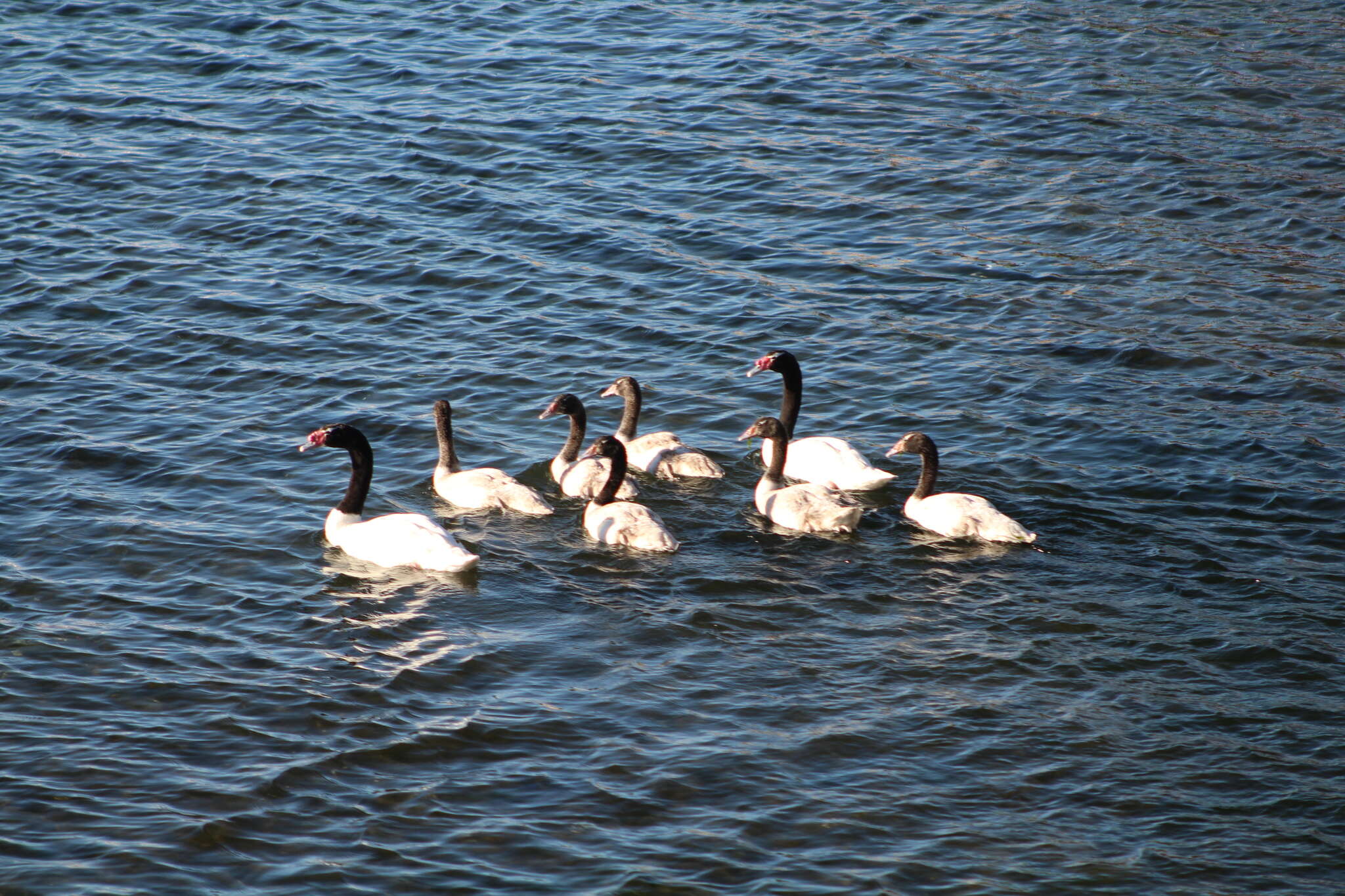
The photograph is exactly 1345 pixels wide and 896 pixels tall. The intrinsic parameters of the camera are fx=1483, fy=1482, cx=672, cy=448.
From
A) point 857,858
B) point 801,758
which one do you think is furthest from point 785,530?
point 857,858

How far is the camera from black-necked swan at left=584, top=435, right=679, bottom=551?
39.5 feet

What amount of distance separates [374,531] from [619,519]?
77.6 inches

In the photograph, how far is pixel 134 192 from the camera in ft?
62.5

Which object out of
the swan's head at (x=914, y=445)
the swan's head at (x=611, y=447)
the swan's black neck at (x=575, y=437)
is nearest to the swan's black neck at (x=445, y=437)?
the swan's black neck at (x=575, y=437)

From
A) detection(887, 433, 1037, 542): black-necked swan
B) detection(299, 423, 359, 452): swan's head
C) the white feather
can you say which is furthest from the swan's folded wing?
detection(887, 433, 1037, 542): black-necked swan

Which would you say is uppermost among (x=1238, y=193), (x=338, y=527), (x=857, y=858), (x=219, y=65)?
(x=219, y=65)

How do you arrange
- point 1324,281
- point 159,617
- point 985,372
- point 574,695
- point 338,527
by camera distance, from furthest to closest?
point 1324,281 < point 985,372 < point 338,527 < point 159,617 < point 574,695

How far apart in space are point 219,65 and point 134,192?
5083mm

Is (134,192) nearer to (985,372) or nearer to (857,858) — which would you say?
(985,372)

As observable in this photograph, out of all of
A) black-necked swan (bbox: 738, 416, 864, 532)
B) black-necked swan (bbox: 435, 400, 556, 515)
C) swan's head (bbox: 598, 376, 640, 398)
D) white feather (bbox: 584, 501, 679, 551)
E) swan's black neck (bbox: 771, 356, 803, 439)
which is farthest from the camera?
swan's black neck (bbox: 771, 356, 803, 439)

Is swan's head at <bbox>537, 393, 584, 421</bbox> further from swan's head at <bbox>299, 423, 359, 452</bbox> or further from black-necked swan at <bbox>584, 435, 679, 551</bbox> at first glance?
swan's head at <bbox>299, 423, 359, 452</bbox>

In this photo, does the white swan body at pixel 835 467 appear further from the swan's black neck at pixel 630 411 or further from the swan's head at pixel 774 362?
the swan's black neck at pixel 630 411

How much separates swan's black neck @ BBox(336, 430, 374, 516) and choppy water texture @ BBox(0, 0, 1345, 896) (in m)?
0.40

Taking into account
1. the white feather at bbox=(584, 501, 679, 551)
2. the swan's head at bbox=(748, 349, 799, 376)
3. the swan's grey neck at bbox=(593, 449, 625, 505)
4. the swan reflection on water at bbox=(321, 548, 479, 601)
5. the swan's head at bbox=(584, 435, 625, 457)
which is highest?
the swan's head at bbox=(748, 349, 799, 376)
